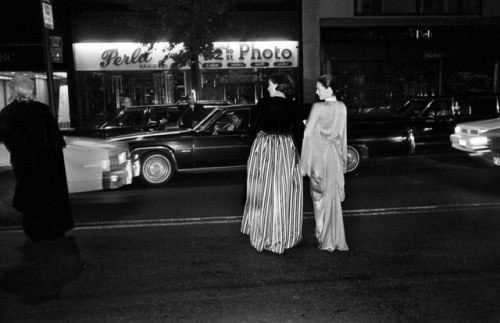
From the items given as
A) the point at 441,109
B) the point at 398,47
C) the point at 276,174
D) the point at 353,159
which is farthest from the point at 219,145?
the point at 398,47

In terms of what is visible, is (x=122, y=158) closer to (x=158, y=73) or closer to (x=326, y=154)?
(x=326, y=154)

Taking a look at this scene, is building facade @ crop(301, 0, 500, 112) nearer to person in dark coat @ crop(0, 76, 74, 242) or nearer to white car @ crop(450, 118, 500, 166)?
white car @ crop(450, 118, 500, 166)

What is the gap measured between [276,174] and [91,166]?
384 cm

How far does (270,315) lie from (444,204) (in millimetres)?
4776

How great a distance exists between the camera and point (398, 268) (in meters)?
5.22

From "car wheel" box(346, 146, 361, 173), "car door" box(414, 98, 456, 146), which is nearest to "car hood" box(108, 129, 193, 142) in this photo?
"car wheel" box(346, 146, 361, 173)

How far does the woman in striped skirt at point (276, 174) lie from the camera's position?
220 inches

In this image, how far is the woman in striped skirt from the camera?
5.58 m

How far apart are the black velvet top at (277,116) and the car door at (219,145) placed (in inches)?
194

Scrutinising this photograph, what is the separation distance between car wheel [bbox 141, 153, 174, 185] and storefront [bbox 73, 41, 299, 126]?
362 inches

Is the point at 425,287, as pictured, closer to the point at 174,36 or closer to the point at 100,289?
the point at 100,289

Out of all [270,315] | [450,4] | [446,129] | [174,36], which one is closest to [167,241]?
[270,315]

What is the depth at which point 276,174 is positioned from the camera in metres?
5.58

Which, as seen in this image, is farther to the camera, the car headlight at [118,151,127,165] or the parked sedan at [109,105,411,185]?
the parked sedan at [109,105,411,185]
